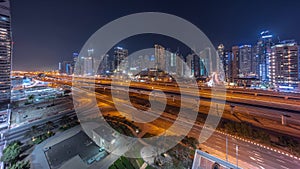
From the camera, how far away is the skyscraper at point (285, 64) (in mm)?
18922

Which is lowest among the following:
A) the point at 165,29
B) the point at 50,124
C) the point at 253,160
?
the point at 253,160

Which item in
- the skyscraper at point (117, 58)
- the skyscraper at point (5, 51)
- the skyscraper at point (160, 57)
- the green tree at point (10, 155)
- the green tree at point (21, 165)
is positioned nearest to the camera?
the green tree at point (21, 165)

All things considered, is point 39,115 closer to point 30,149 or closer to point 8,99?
point 30,149

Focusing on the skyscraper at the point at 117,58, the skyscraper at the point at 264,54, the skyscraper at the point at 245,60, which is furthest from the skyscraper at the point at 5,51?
the skyscraper at the point at 245,60

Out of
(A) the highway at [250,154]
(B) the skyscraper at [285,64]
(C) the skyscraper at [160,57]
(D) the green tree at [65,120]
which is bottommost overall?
(A) the highway at [250,154]

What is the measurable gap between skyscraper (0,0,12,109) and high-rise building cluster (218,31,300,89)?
30.5 meters

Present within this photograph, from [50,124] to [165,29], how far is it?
31.3ft

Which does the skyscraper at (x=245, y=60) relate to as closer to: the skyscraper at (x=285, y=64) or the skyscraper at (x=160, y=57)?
the skyscraper at (x=285, y=64)

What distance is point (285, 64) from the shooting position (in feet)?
64.8

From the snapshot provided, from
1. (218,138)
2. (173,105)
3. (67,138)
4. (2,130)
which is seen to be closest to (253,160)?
(218,138)

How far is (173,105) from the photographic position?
1137 centimetres

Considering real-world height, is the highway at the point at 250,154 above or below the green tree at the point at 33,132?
below

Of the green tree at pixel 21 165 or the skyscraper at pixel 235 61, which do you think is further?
the skyscraper at pixel 235 61

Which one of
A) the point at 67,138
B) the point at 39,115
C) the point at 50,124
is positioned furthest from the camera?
the point at 39,115
